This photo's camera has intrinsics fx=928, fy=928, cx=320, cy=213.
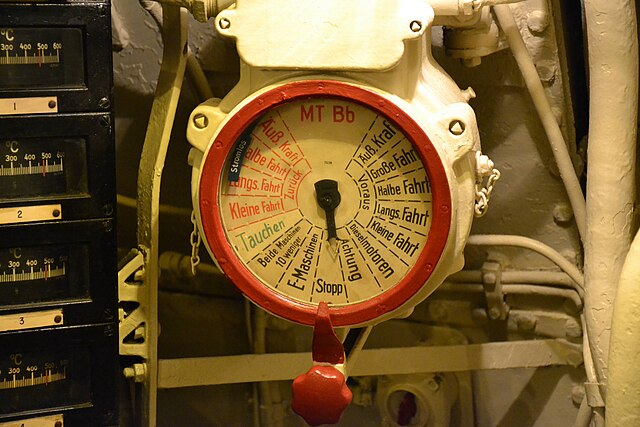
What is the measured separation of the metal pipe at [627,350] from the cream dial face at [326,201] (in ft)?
0.95

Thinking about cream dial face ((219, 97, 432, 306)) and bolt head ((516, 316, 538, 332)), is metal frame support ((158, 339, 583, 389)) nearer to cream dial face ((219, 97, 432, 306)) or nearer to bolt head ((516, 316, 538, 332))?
bolt head ((516, 316, 538, 332))

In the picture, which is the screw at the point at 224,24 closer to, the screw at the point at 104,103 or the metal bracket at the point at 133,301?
the screw at the point at 104,103

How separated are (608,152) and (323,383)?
571mm

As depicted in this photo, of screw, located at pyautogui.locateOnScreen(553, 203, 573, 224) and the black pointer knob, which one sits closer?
the black pointer knob

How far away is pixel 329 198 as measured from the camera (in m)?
1.34

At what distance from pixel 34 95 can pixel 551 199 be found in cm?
91

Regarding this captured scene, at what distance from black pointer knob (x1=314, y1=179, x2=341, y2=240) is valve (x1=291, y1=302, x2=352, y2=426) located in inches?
5.0

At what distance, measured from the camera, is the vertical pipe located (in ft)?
4.66

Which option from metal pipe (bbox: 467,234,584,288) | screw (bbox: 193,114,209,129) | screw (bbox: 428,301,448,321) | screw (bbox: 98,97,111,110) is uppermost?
screw (bbox: 98,97,111,110)

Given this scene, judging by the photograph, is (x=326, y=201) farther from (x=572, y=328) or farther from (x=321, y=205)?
(x=572, y=328)

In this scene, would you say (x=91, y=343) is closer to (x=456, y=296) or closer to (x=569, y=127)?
(x=456, y=296)

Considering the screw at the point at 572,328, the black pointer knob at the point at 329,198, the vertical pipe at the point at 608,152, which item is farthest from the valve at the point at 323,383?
the screw at the point at 572,328

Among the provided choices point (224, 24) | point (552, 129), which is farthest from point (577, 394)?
point (224, 24)

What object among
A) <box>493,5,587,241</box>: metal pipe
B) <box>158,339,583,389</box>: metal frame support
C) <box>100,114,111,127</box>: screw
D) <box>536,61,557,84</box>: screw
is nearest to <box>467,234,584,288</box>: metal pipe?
<box>493,5,587,241</box>: metal pipe
